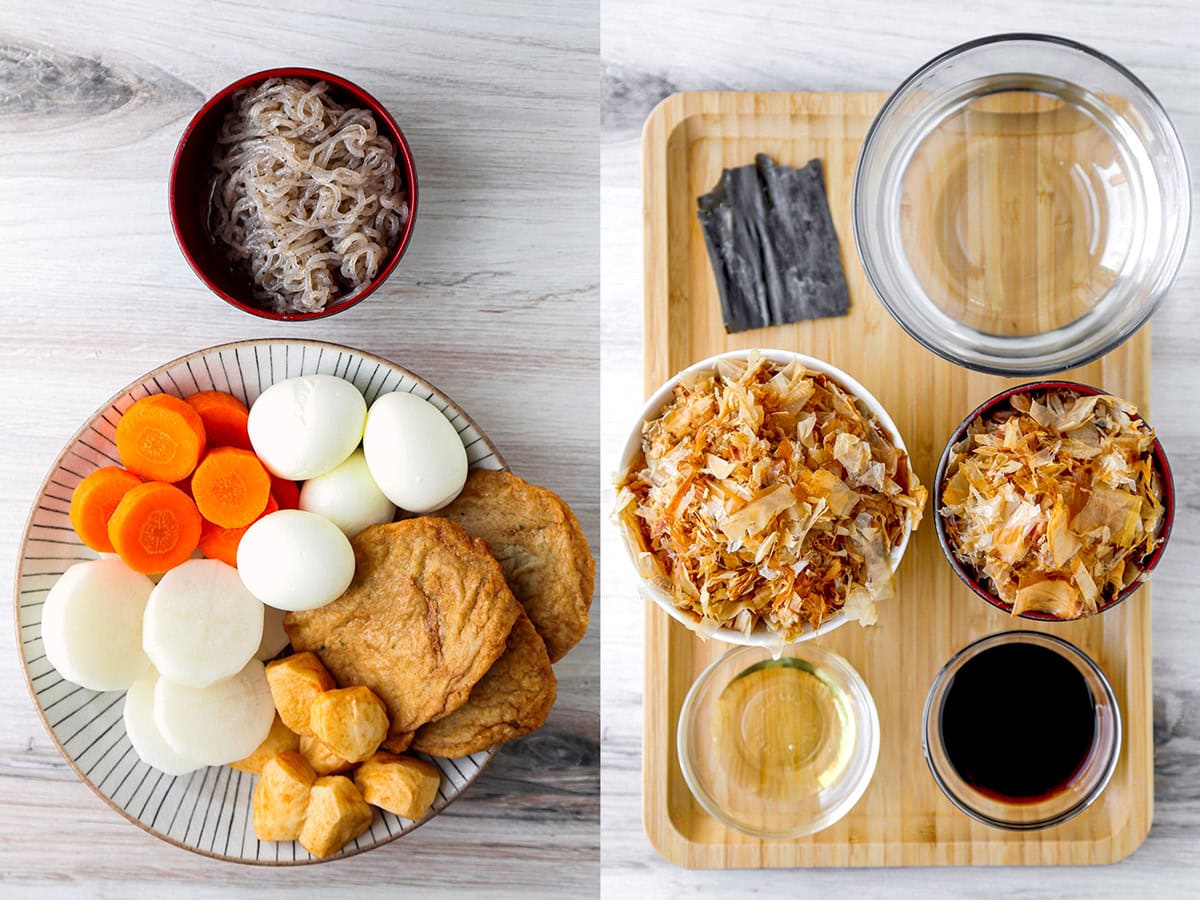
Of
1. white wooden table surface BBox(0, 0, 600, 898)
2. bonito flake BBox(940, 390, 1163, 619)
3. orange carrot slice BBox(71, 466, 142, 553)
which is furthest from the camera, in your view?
white wooden table surface BBox(0, 0, 600, 898)

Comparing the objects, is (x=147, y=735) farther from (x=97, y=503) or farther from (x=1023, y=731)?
(x=1023, y=731)

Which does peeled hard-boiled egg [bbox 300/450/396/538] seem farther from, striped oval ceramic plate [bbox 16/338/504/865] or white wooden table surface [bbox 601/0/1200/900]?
white wooden table surface [bbox 601/0/1200/900]

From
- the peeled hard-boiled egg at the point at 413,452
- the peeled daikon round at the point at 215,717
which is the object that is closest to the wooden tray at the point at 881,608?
the peeled hard-boiled egg at the point at 413,452

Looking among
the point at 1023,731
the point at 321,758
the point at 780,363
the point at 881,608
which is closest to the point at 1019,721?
the point at 1023,731

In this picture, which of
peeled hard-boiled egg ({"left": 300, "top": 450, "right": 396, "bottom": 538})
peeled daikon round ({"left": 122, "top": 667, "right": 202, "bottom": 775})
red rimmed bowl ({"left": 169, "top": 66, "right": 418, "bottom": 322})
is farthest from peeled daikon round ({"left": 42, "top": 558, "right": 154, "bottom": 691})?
red rimmed bowl ({"left": 169, "top": 66, "right": 418, "bottom": 322})

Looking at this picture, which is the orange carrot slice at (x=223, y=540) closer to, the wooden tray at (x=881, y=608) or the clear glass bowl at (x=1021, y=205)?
the wooden tray at (x=881, y=608)

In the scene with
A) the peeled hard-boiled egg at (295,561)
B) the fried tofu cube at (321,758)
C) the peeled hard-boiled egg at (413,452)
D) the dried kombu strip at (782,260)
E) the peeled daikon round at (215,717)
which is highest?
the dried kombu strip at (782,260)
